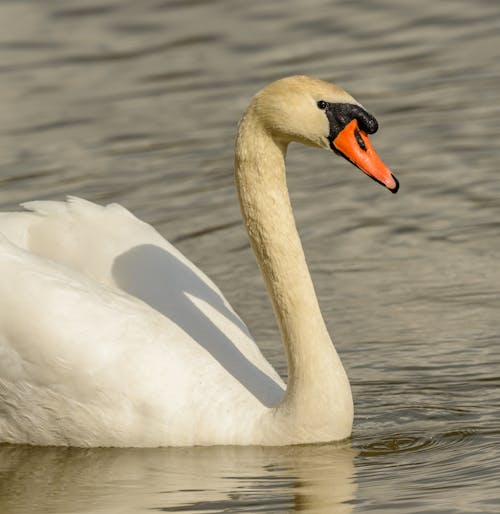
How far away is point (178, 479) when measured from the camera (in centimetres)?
845

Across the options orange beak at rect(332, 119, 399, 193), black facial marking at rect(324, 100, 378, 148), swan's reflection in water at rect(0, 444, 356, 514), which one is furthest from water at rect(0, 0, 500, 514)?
black facial marking at rect(324, 100, 378, 148)

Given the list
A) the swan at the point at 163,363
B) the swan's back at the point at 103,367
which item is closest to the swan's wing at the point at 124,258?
the swan's back at the point at 103,367

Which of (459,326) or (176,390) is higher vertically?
(176,390)

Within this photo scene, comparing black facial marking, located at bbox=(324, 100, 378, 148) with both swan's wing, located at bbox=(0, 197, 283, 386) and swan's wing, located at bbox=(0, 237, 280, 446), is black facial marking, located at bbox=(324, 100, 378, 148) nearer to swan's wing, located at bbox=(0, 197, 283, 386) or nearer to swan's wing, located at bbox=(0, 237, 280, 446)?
swan's wing, located at bbox=(0, 237, 280, 446)

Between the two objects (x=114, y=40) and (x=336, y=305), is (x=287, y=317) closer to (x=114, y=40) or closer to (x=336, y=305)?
(x=336, y=305)

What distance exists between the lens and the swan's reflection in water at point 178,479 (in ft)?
26.5

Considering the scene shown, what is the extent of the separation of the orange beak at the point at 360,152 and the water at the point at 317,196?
4.48ft

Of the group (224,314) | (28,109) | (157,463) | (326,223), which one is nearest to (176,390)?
(157,463)

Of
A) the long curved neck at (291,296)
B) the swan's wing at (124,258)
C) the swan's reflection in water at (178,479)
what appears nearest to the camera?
the swan's reflection in water at (178,479)

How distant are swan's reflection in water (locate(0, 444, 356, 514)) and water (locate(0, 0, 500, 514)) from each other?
0.02 metres

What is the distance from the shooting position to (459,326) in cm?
1030

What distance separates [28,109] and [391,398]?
19.9 feet

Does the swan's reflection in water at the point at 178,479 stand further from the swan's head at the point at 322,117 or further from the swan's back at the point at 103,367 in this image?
the swan's head at the point at 322,117

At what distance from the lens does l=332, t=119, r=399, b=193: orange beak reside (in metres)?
8.46
